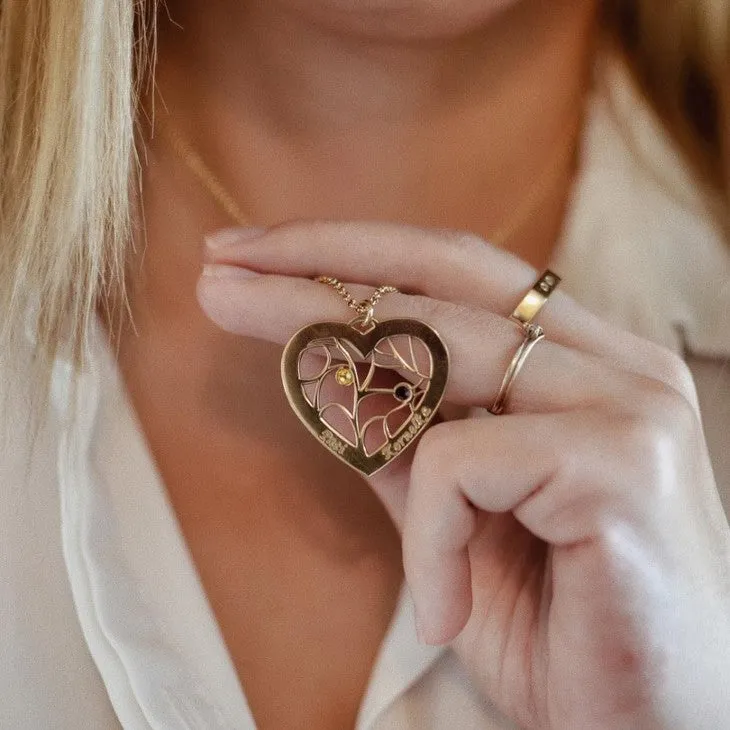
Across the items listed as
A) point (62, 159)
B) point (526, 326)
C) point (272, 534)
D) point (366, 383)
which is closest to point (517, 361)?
point (526, 326)

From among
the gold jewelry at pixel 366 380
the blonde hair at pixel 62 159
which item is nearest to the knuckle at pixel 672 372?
the gold jewelry at pixel 366 380

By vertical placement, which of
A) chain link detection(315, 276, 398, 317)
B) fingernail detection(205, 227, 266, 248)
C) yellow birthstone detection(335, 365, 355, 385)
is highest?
fingernail detection(205, 227, 266, 248)

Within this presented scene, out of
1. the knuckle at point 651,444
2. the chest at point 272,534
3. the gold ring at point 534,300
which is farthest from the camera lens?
the chest at point 272,534

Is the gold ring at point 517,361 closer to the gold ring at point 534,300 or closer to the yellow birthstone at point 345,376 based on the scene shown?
the gold ring at point 534,300

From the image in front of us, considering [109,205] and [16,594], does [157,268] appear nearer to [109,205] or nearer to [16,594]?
[109,205]

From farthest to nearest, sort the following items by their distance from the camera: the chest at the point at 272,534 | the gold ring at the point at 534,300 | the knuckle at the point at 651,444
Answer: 1. the chest at the point at 272,534
2. the gold ring at the point at 534,300
3. the knuckle at the point at 651,444

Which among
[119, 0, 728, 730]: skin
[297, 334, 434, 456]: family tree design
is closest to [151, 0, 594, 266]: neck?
[119, 0, 728, 730]: skin

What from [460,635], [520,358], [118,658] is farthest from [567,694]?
[118,658]

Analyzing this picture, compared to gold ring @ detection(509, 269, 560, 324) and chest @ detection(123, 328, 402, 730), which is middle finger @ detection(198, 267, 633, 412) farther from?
chest @ detection(123, 328, 402, 730)

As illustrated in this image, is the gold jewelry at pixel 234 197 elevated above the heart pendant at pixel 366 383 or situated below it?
above
